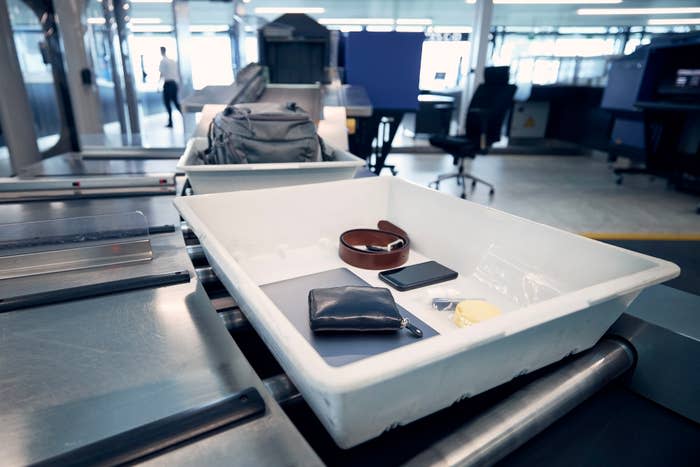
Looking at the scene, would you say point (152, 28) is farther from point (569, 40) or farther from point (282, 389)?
point (282, 389)

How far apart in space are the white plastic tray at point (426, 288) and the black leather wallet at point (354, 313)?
112mm

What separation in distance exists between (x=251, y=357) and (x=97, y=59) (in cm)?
422

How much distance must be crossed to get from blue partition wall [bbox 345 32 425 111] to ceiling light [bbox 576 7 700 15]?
26.1ft

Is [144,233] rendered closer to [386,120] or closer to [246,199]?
[246,199]

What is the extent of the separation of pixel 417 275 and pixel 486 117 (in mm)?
3496

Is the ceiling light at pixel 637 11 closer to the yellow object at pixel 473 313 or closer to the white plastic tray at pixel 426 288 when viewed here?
the white plastic tray at pixel 426 288

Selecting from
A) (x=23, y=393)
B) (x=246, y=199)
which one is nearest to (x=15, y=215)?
(x=246, y=199)

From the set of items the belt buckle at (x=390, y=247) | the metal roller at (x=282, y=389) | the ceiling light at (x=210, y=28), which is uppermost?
the ceiling light at (x=210, y=28)

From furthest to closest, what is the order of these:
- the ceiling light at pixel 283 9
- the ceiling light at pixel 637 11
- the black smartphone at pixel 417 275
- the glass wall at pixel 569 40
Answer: the glass wall at pixel 569 40, the ceiling light at pixel 283 9, the ceiling light at pixel 637 11, the black smartphone at pixel 417 275

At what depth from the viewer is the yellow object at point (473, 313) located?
0.67 meters

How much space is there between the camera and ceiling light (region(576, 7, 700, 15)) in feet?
26.9

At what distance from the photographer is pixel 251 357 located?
0.69 meters

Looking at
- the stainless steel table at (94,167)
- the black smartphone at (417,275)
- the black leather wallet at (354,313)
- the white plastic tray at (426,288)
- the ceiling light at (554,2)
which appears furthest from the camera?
the ceiling light at (554,2)

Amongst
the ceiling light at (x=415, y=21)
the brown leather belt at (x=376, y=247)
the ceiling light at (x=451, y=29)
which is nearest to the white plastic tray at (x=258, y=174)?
the brown leather belt at (x=376, y=247)
